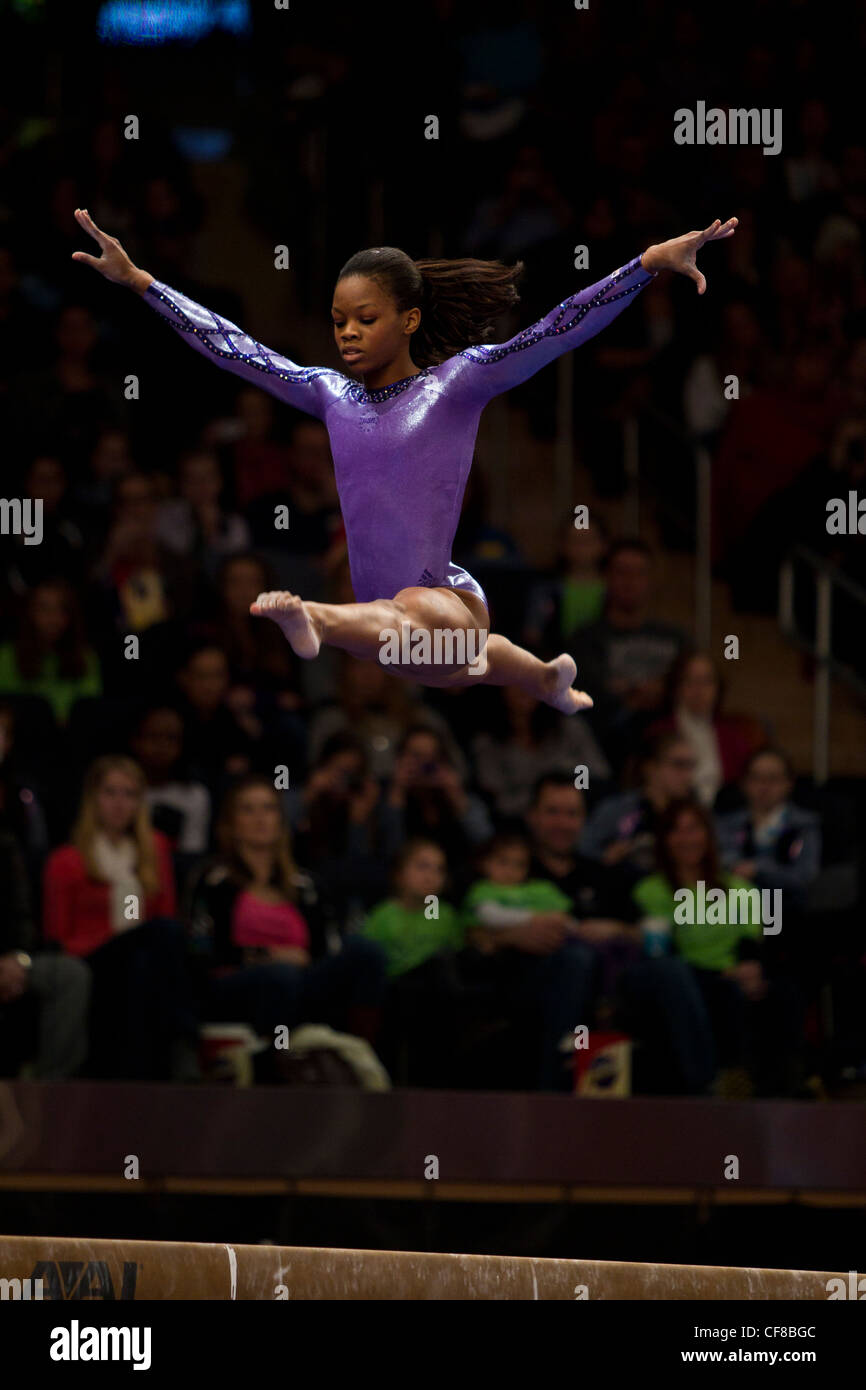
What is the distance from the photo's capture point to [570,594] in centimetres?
828

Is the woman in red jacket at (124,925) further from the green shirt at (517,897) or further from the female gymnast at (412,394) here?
the female gymnast at (412,394)

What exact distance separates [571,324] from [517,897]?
328 cm

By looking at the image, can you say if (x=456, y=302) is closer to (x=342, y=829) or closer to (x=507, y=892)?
(x=507, y=892)

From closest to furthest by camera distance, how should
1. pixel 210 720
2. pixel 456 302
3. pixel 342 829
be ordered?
pixel 456 302, pixel 342 829, pixel 210 720

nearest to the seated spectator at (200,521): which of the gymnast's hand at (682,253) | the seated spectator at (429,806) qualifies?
the seated spectator at (429,806)

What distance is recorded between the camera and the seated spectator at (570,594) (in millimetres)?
8125

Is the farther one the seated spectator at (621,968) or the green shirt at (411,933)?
the green shirt at (411,933)

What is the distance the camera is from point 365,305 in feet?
13.2

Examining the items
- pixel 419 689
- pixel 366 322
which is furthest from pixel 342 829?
pixel 366 322

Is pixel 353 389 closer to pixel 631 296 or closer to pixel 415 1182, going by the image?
pixel 631 296

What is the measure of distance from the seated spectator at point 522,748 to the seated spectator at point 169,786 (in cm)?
111

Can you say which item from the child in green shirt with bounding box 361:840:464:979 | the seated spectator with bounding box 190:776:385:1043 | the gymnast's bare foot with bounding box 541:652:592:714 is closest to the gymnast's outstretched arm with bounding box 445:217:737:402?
the gymnast's bare foot with bounding box 541:652:592:714

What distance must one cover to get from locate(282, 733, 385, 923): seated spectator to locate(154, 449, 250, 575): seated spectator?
140cm
